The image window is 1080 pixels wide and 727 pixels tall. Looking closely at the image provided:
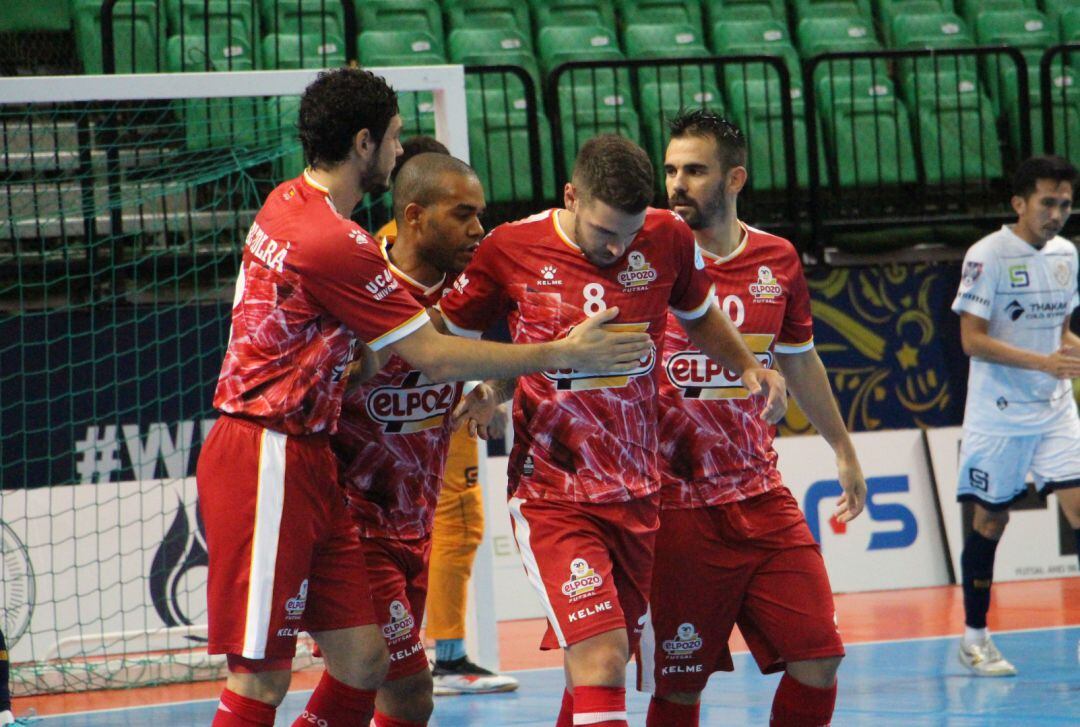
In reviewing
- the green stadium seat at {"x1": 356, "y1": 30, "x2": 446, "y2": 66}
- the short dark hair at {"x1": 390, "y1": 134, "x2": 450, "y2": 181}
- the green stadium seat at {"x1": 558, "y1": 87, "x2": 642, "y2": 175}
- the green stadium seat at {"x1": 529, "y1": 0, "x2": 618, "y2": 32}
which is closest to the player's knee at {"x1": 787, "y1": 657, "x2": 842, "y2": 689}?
the short dark hair at {"x1": 390, "y1": 134, "x2": 450, "y2": 181}

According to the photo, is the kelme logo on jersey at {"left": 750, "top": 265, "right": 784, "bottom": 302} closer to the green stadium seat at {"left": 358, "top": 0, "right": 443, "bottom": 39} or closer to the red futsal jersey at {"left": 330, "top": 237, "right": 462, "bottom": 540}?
the red futsal jersey at {"left": 330, "top": 237, "right": 462, "bottom": 540}

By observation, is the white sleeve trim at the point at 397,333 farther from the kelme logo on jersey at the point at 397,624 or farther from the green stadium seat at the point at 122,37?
the green stadium seat at the point at 122,37

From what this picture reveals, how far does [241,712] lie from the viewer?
370 centimetres

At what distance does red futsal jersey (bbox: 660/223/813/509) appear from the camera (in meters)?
4.27

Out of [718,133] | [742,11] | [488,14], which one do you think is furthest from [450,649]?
[742,11]

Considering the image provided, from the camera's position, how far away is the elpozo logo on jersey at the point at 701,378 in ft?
14.1

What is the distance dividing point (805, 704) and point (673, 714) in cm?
40

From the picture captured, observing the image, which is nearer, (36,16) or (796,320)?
(796,320)

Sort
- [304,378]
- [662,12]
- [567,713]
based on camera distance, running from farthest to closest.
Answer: [662,12]
[567,713]
[304,378]

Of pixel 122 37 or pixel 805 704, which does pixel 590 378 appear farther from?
pixel 122 37

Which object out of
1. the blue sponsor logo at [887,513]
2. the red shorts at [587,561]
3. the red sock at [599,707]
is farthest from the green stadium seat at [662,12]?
the red sock at [599,707]

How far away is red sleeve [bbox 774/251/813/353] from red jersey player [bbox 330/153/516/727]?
3.18 ft

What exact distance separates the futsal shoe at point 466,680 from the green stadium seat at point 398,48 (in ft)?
15.1

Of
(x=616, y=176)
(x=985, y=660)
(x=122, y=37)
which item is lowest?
(x=985, y=660)
